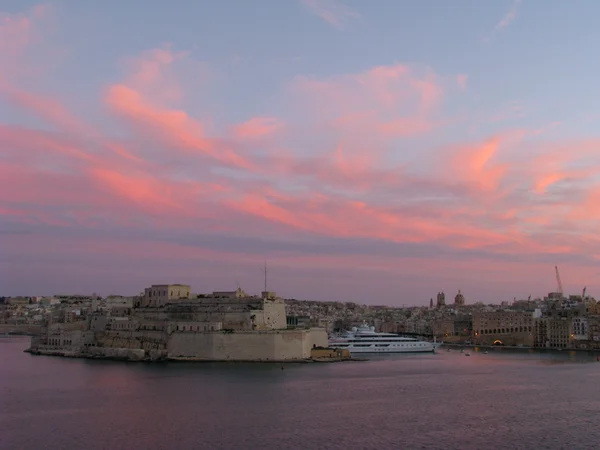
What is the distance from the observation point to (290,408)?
25.9 meters

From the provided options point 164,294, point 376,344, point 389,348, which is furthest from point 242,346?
point 389,348

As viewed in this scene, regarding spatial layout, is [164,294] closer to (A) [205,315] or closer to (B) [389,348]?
(A) [205,315]

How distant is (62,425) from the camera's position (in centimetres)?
2252

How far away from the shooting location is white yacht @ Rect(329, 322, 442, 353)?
196ft

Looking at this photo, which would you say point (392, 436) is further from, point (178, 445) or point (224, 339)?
point (224, 339)

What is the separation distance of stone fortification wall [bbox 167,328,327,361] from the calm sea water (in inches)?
98.1

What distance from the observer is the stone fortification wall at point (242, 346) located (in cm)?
4372

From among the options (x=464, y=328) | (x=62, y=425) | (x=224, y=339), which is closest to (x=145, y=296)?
(x=224, y=339)

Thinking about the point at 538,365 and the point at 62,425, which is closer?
the point at 62,425

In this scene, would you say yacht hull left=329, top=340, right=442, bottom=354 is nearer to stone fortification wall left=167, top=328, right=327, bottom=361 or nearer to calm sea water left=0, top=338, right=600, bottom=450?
stone fortification wall left=167, top=328, right=327, bottom=361

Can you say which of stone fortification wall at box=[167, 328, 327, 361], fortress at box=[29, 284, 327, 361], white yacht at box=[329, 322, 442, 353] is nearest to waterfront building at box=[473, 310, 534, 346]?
white yacht at box=[329, 322, 442, 353]

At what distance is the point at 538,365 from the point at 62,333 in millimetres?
35286

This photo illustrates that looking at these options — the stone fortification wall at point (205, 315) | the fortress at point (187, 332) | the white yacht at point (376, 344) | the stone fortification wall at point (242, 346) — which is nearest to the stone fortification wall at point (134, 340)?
the fortress at point (187, 332)

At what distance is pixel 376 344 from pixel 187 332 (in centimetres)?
2113
